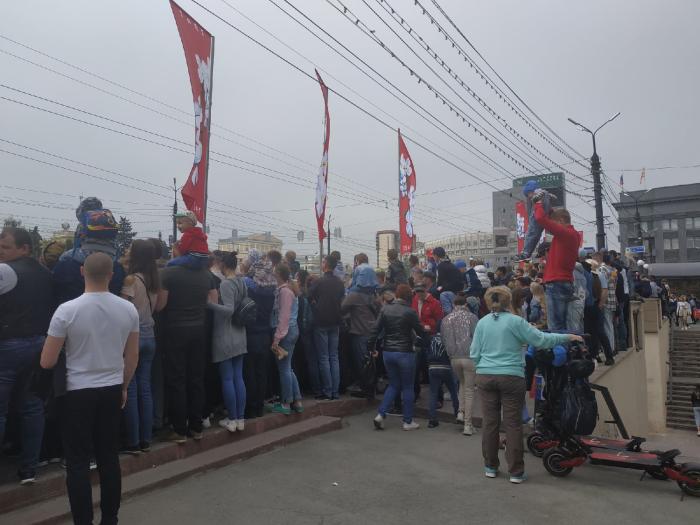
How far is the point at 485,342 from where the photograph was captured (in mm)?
5336

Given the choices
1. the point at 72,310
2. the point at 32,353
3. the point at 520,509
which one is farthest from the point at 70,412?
the point at 520,509

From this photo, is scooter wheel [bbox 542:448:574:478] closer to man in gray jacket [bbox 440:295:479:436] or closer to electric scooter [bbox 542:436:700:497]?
electric scooter [bbox 542:436:700:497]

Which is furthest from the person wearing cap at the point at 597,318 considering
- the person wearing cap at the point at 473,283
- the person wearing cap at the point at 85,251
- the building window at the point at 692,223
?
the building window at the point at 692,223

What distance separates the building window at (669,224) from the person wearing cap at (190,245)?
74691mm

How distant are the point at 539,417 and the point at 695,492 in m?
1.45

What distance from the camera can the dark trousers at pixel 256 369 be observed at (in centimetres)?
623

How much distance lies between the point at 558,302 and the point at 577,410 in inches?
82.8

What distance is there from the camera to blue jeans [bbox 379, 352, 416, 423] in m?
6.95

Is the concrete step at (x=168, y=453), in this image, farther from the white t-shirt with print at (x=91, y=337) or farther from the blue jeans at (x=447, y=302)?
the blue jeans at (x=447, y=302)

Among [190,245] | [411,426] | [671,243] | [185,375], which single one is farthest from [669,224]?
[185,375]

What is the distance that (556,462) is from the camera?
5.22 meters

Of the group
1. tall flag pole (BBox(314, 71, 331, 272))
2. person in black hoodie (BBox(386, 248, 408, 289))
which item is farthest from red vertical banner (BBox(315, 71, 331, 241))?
person in black hoodie (BBox(386, 248, 408, 289))

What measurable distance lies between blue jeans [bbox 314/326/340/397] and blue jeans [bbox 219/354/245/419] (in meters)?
1.72

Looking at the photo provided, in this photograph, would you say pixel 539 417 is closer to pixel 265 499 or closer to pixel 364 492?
pixel 364 492
